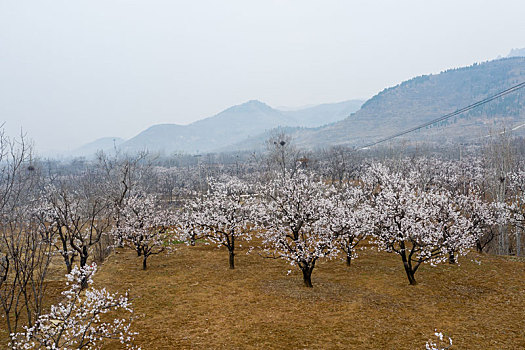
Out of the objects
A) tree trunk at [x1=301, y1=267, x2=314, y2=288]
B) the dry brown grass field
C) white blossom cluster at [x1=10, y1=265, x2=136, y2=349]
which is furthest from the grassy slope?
white blossom cluster at [x1=10, y1=265, x2=136, y2=349]

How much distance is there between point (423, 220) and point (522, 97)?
23669cm

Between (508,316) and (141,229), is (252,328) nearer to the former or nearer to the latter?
(508,316)

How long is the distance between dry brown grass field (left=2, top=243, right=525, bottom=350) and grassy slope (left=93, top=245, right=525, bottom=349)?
0.15 ft

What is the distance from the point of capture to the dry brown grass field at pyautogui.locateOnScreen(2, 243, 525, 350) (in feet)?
39.9

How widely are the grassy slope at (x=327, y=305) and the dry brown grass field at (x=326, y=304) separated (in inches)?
1.8

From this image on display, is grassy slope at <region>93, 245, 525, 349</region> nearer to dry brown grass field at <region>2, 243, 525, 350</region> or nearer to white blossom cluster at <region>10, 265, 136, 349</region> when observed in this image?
dry brown grass field at <region>2, 243, 525, 350</region>

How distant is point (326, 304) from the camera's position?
50.0 ft

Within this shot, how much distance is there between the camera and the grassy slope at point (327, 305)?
12.2 m

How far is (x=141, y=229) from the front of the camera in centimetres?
2358

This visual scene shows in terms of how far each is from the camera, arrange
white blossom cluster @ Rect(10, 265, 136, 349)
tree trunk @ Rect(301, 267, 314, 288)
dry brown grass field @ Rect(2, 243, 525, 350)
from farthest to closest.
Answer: tree trunk @ Rect(301, 267, 314, 288) < dry brown grass field @ Rect(2, 243, 525, 350) < white blossom cluster @ Rect(10, 265, 136, 349)

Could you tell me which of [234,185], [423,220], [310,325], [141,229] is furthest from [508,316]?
[141,229]

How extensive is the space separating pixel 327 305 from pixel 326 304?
11 centimetres

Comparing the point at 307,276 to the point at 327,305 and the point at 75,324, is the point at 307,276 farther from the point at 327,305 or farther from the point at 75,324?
the point at 75,324

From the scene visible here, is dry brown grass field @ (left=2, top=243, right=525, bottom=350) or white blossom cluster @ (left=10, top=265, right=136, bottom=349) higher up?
white blossom cluster @ (left=10, top=265, right=136, bottom=349)
